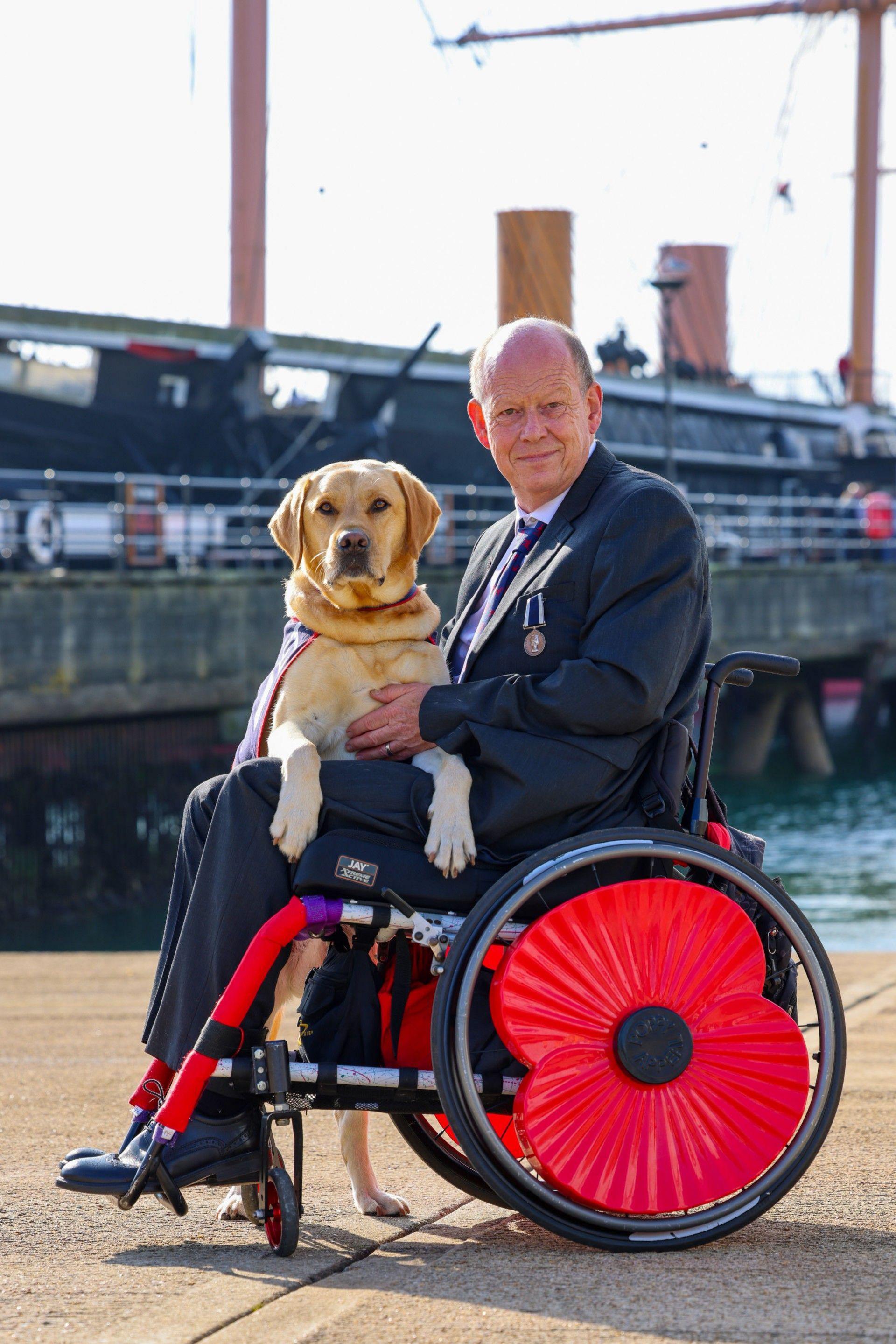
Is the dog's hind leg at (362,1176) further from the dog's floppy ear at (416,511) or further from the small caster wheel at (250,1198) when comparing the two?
the dog's floppy ear at (416,511)

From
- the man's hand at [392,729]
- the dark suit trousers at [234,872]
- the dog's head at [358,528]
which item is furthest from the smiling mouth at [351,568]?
the dark suit trousers at [234,872]

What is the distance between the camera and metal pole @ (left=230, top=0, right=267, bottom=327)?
31531 mm

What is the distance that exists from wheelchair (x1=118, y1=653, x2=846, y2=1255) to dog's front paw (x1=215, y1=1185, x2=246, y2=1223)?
20 cm

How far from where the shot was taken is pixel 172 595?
61.6 ft

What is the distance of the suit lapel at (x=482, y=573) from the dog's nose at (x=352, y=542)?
0.31 meters

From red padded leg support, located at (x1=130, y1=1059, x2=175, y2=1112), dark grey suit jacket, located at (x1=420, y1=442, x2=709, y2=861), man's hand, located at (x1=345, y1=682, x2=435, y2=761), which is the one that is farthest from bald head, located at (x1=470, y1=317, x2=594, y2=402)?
red padded leg support, located at (x1=130, y1=1059, x2=175, y2=1112)

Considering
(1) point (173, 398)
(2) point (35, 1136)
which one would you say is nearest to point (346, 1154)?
(2) point (35, 1136)

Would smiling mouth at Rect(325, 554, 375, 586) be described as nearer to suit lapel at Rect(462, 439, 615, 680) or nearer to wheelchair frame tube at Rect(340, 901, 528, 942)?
suit lapel at Rect(462, 439, 615, 680)

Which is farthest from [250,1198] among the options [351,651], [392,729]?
[351,651]

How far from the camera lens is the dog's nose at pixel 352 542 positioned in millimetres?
4316

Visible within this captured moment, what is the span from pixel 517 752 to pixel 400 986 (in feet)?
1.82

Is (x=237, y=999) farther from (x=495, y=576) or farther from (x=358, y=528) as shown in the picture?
(x=358, y=528)

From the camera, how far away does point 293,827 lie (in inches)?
130

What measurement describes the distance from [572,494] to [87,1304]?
2045 millimetres
